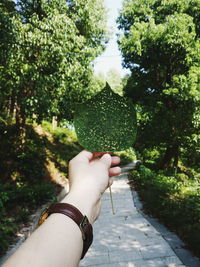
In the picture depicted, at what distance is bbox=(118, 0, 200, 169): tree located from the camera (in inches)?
283

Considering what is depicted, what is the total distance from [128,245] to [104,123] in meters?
3.45

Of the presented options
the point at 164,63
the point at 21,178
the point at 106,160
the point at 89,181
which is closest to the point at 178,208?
the point at 106,160

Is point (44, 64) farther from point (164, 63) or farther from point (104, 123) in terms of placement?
point (164, 63)

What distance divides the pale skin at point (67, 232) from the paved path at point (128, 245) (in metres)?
2.66

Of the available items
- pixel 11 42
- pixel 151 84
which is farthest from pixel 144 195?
pixel 11 42

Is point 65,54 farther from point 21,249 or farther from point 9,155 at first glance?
point 21,249

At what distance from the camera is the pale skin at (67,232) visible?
71 centimetres

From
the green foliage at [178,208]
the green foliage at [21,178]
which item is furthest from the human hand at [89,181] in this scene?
the green foliage at [178,208]

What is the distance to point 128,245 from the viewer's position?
384 centimetres

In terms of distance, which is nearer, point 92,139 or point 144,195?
point 92,139

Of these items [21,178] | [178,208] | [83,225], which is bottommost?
[178,208]

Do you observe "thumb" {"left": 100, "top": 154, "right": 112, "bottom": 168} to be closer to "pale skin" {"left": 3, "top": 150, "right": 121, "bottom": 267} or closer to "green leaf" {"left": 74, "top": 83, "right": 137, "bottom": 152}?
"pale skin" {"left": 3, "top": 150, "right": 121, "bottom": 267}

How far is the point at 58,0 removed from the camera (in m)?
6.08

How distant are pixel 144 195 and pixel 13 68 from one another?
5450mm
